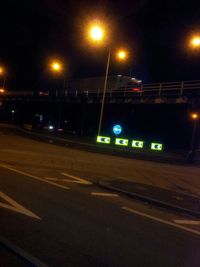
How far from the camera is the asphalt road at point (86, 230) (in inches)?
235

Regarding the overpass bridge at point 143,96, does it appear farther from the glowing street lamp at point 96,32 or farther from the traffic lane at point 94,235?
the traffic lane at point 94,235

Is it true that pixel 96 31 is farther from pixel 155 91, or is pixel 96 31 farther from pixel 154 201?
pixel 155 91

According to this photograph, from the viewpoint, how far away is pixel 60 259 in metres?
5.70

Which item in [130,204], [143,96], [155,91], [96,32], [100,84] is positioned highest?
[96,32]

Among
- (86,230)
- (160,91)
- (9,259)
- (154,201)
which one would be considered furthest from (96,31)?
(9,259)

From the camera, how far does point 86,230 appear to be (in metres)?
7.44

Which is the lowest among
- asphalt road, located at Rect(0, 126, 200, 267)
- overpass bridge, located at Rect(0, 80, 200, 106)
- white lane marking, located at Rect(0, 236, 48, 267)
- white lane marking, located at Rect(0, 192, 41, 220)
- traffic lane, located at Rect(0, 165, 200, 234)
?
traffic lane, located at Rect(0, 165, 200, 234)

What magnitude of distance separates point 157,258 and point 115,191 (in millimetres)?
6358

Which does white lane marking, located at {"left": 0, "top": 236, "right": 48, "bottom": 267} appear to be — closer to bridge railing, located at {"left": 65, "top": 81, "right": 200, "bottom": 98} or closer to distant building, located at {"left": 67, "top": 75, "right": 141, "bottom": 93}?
bridge railing, located at {"left": 65, "top": 81, "right": 200, "bottom": 98}

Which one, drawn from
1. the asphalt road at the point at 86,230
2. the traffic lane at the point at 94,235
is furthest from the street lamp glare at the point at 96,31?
the traffic lane at the point at 94,235

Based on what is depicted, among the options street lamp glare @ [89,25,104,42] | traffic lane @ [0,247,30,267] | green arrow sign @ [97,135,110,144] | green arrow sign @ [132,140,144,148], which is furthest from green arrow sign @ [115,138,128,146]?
traffic lane @ [0,247,30,267]

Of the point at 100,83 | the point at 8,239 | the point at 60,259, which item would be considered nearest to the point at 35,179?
the point at 8,239

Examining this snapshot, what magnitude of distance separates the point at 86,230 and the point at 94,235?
1.06ft

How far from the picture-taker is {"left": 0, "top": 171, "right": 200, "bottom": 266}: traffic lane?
20.0 ft
